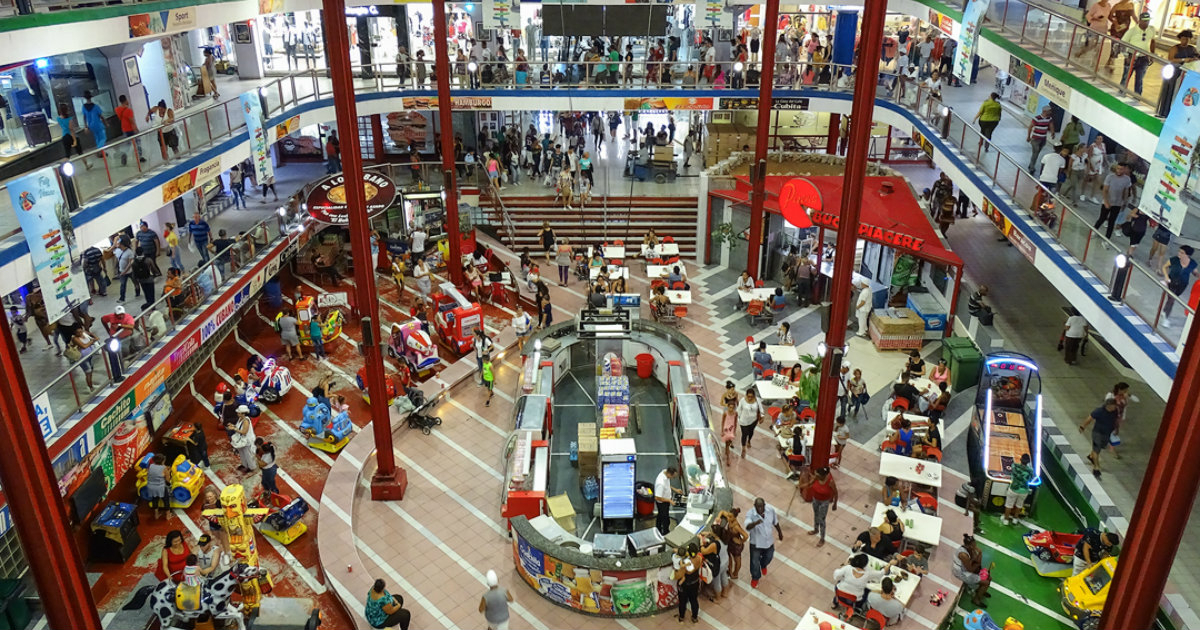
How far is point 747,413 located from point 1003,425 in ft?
13.7

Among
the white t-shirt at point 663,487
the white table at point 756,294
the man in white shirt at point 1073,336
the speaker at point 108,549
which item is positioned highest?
the man in white shirt at point 1073,336

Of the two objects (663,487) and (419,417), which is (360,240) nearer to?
(419,417)

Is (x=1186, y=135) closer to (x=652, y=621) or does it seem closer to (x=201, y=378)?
(x=652, y=621)

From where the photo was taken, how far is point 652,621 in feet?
40.4

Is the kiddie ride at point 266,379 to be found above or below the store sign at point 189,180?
below

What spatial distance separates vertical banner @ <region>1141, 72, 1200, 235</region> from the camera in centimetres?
1100

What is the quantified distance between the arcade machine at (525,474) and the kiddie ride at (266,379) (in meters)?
5.36

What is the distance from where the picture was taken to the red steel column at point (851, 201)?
40.3ft

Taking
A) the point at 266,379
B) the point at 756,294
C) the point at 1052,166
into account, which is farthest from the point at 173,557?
the point at 1052,166

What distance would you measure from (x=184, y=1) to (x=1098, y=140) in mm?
17804

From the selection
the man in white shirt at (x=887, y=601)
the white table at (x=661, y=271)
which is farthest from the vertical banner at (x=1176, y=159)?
the white table at (x=661, y=271)

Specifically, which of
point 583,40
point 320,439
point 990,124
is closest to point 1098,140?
point 990,124

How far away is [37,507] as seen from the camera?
26.2 ft

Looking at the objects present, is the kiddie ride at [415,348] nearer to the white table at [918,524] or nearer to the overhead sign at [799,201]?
the overhead sign at [799,201]
